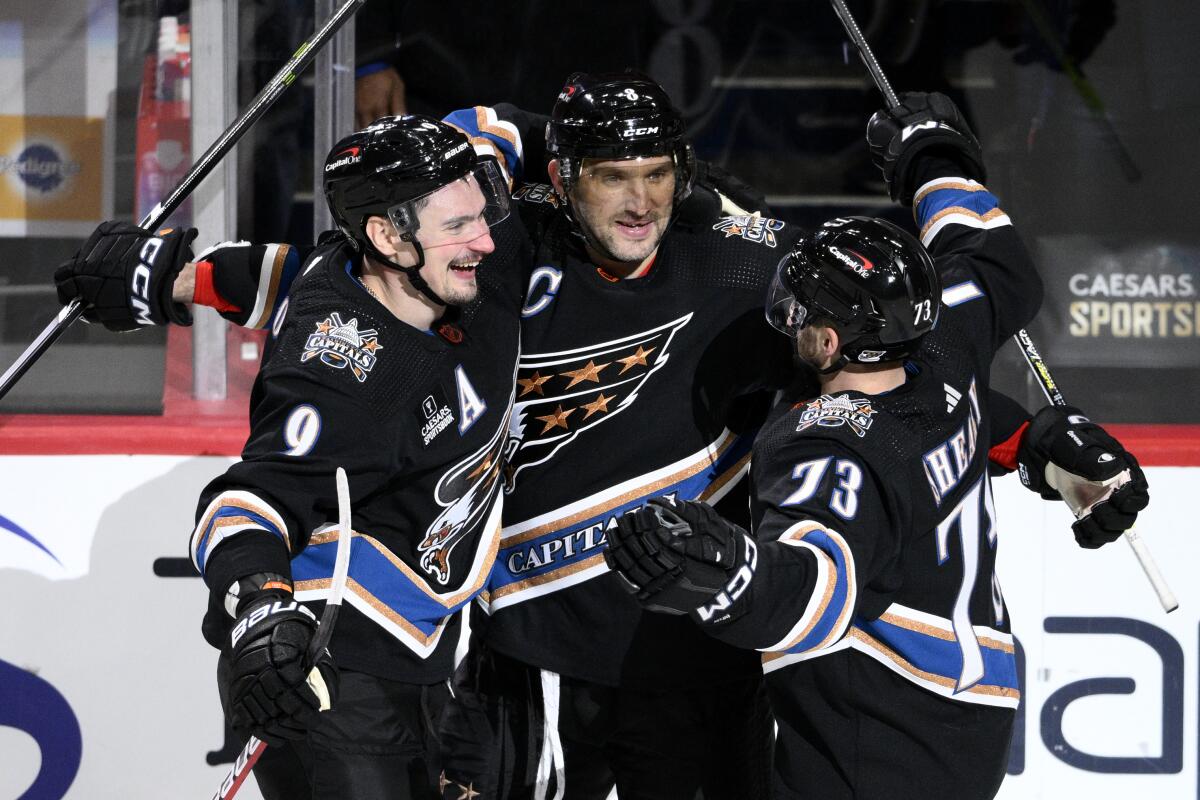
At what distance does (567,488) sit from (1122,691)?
1.50 m

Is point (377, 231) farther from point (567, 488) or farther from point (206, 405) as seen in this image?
point (206, 405)

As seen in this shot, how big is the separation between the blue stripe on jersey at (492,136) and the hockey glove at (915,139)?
61 cm

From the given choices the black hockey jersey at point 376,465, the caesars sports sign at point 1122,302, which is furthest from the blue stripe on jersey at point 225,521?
the caesars sports sign at point 1122,302

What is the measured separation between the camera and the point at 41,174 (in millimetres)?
3293

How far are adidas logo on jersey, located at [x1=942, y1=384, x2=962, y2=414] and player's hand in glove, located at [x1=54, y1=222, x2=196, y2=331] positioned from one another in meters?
1.29

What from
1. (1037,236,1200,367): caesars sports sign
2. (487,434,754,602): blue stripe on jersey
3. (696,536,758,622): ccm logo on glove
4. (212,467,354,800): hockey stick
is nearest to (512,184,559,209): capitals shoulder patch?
(487,434,754,602): blue stripe on jersey

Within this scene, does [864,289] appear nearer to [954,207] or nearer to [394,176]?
[954,207]

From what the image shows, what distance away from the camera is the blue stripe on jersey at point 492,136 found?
8.25ft

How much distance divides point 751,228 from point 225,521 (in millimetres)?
958

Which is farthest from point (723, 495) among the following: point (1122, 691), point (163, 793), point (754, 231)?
point (163, 793)

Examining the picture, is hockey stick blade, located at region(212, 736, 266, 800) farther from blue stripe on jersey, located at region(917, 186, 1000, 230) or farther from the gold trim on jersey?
blue stripe on jersey, located at region(917, 186, 1000, 230)

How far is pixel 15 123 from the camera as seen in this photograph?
3287 millimetres

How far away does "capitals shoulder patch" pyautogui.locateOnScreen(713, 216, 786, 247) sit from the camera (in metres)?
2.28

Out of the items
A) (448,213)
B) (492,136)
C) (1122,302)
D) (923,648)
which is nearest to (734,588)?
(923,648)
